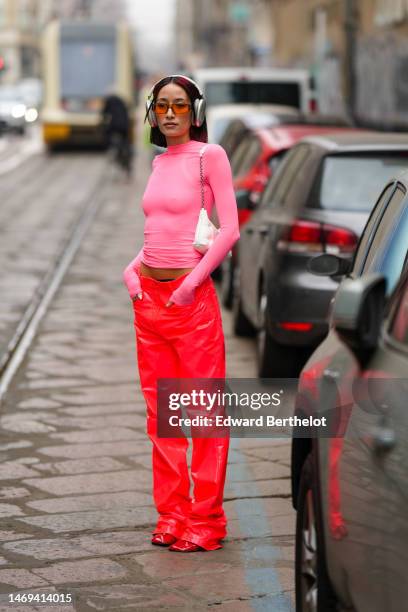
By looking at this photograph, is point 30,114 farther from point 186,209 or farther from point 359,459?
point 359,459

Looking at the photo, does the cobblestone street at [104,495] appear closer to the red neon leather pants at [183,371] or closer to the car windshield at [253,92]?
the red neon leather pants at [183,371]

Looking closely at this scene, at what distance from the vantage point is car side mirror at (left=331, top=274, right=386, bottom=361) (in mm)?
3607

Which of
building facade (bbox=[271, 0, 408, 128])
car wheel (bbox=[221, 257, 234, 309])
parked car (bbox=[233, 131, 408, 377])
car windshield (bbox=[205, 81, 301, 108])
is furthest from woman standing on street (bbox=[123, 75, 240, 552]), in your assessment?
building facade (bbox=[271, 0, 408, 128])

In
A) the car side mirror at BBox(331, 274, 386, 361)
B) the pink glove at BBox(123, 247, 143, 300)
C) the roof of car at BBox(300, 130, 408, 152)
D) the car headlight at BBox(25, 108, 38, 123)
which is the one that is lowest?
the car headlight at BBox(25, 108, 38, 123)

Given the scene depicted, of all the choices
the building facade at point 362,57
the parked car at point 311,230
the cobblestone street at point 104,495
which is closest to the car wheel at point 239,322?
the cobblestone street at point 104,495

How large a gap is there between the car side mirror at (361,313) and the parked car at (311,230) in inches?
184

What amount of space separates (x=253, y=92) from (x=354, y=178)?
1555 centimetres

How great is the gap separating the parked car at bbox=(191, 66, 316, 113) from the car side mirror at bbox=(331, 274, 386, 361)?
65.1ft

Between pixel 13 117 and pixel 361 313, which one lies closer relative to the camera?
pixel 361 313

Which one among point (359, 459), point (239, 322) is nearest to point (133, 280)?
point (359, 459)

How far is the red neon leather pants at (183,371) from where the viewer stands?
5426mm

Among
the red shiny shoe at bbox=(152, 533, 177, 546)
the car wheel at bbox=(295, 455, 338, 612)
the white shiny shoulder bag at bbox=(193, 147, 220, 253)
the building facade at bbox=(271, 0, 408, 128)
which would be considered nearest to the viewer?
the car wheel at bbox=(295, 455, 338, 612)

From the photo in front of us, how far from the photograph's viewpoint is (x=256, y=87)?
2417 centimetres

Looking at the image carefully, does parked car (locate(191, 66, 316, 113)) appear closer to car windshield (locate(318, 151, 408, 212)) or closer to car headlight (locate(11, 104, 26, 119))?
car windshield (locate(318, 151, 408, 212))
